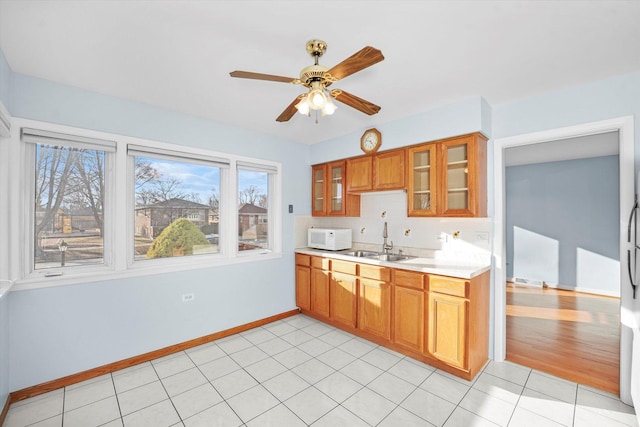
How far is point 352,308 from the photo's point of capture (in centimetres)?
332

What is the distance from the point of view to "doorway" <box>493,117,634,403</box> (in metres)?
2.16

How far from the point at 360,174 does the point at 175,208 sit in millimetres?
2185

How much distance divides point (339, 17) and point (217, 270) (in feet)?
9.05

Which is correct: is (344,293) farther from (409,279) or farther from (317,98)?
(317,98)

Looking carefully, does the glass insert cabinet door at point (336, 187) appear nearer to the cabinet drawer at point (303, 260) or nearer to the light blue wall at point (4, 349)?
the cabinet drawer at point (303, 260)

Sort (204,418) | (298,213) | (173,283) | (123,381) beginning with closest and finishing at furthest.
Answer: (204,418), (123,381), (173,283), (298,213)

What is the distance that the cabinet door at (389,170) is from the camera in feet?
10.5

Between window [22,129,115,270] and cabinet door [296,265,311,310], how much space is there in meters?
2.25

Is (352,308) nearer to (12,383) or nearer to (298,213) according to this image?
(298,213)

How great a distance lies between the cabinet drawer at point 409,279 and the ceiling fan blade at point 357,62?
194 cm

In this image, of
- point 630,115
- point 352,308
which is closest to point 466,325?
point 352,308

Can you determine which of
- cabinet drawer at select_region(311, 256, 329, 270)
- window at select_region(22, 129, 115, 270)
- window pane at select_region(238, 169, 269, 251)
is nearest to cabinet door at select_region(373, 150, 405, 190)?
cabinet drawer at select_region(311, 256, 329, 270)

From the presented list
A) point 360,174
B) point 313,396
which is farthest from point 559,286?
point 313,396

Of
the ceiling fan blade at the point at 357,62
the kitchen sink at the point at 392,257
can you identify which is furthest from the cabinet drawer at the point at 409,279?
the ceiling fan blade at the point at 357,62
